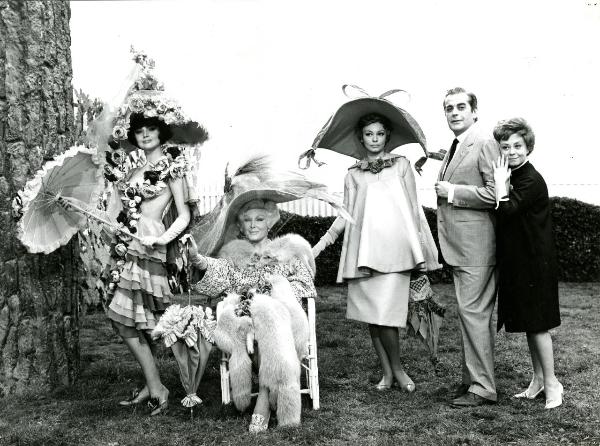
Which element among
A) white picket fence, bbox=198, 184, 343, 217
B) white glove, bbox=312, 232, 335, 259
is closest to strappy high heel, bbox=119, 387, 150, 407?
white glove, bbox=312, 232, 335, 259

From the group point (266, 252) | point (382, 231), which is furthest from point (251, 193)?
point (382, 231)

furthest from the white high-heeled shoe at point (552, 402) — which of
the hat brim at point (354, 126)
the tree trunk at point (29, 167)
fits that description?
the tree trunk at point (29, 167)

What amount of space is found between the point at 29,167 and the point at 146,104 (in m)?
1.03

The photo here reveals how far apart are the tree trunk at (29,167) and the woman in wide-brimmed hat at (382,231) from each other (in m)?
2.08

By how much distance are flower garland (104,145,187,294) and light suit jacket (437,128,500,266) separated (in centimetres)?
201

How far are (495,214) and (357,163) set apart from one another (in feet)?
3.93

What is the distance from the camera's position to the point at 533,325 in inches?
173

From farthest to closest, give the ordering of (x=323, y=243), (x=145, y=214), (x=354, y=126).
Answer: (x=354, y=126) < (x=323, y=243) < (x=145, y=214)

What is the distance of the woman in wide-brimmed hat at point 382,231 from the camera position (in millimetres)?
4980

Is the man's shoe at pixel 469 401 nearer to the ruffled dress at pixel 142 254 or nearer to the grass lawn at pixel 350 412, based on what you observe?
the grass lawn at pixel 350 412

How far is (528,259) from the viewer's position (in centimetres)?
441

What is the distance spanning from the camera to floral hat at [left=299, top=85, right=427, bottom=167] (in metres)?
5.05

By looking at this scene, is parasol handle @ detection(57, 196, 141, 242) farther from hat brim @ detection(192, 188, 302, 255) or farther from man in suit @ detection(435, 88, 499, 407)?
man in suit @ detection(435, 88, 499, 407)

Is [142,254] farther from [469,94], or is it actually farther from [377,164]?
[469,94]
